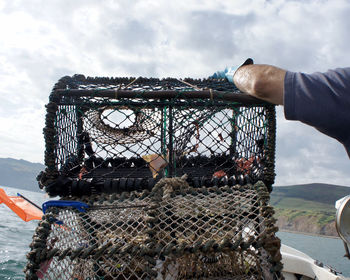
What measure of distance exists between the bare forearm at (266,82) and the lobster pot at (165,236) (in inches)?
24.5

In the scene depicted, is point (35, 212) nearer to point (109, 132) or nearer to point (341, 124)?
point (109, 132)

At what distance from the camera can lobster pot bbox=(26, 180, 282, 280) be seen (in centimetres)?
126

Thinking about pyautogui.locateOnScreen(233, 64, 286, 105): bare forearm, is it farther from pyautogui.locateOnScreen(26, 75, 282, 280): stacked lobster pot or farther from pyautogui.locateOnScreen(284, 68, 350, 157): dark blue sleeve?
pyautogui.locateOnScreen(26, 75, 282, 280): stacked lobster pot

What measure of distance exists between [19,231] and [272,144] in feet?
54.9

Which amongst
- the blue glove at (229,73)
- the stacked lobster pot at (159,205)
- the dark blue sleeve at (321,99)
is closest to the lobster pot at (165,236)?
the stacked lobster pot at (159,205)

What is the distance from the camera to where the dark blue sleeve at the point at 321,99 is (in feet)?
3.56

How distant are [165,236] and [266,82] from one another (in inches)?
35.2

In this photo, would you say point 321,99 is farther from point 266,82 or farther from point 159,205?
point 159,205

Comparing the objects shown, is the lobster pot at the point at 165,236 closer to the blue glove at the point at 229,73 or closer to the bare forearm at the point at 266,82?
the bare forearm at the point at 266,82

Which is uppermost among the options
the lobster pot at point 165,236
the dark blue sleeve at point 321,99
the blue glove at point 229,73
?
the blue glove at point 229,73

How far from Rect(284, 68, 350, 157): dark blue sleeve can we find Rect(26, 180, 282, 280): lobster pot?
0.56m

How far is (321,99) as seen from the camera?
109 cm

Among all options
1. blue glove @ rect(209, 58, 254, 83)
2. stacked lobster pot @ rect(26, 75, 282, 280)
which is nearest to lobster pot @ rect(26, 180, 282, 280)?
stacked lobster pot @ rect(26, 75, 282, 280)

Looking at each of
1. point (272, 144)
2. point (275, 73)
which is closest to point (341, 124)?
point (275, 73)
